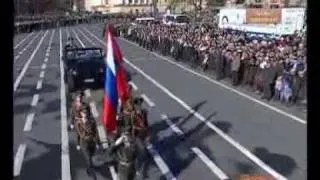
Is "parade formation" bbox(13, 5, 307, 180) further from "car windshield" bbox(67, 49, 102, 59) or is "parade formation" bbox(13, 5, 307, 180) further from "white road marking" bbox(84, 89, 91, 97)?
"white road marking" bbox(84, 89, 91, 97)

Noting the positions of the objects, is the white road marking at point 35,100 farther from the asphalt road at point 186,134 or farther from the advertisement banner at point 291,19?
the advertisement banner at point 291,19

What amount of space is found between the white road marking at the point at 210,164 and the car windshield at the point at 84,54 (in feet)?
42.3

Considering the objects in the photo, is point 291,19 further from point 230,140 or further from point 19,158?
point 19,158

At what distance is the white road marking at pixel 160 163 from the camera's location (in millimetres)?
12288

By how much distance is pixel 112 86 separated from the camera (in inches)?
356

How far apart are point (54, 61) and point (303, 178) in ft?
107

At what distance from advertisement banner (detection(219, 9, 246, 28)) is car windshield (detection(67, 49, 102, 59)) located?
19369 millimetres

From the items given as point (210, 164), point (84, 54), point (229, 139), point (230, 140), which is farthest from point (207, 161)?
point (84, 54)

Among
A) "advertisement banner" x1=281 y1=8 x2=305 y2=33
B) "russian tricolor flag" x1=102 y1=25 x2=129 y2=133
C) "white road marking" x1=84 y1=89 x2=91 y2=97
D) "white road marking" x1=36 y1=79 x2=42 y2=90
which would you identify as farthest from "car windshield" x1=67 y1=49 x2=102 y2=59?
"russian tricolor flag" x1=102 y1=25 x2=129 y2=133

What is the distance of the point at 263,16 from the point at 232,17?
8424 millimetres

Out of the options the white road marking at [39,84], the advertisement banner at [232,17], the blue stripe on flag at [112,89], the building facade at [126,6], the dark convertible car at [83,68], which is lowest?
the white road marking at [39,84]

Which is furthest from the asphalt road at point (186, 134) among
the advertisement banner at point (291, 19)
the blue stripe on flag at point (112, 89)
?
the advertisement banner at point (291, 19)

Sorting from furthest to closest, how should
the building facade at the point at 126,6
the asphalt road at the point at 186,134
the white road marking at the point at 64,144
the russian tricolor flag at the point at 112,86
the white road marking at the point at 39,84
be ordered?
1. the building facade at the point at 126,6
2. the white road marking at the point at 39,84
3. the asphalt road at the point at 186,134
4. the white road marking at the point at 64,144
5. the russian tricolor flag at the point at 112,86

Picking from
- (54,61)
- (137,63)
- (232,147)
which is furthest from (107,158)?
(54,61)
